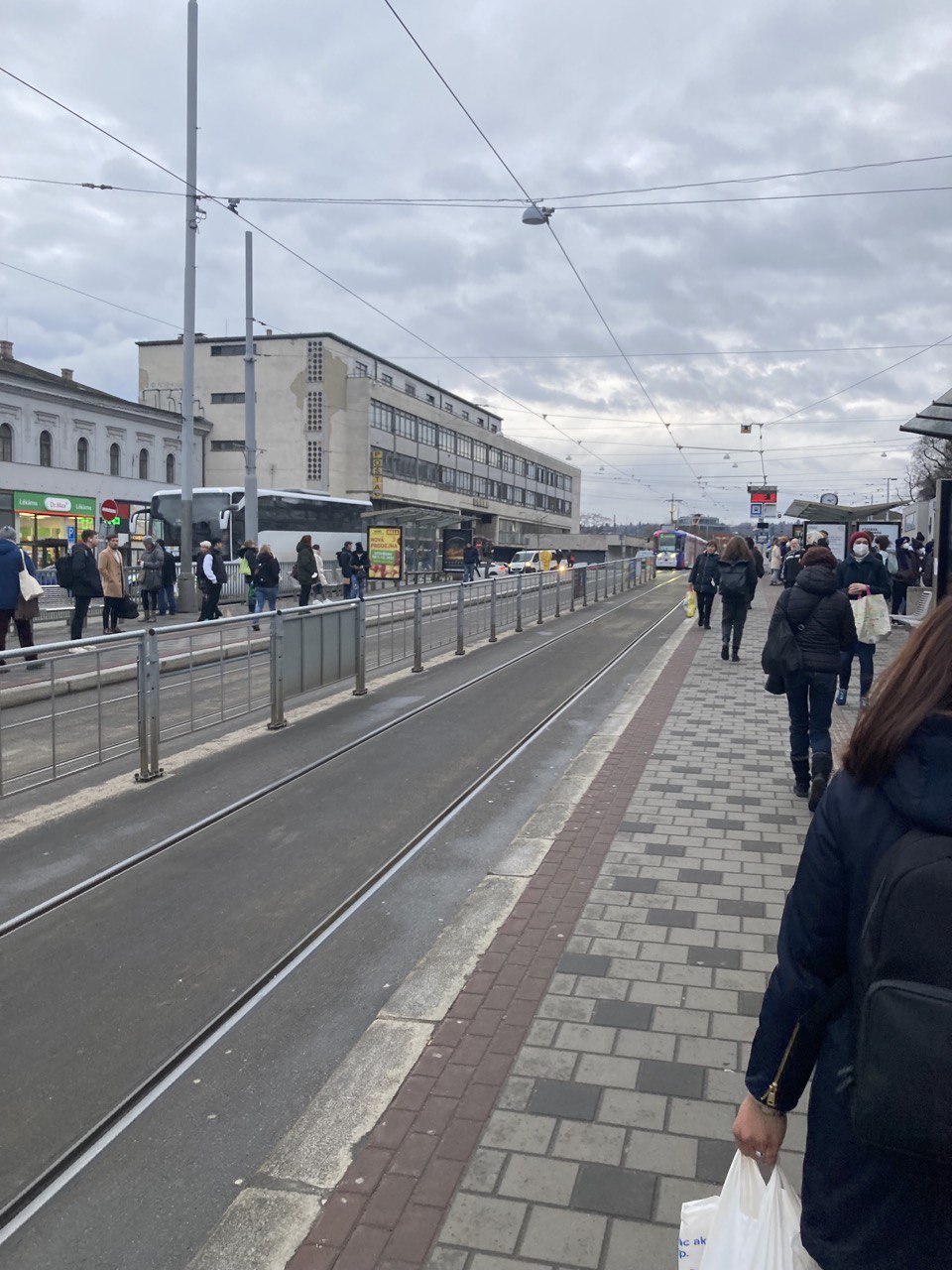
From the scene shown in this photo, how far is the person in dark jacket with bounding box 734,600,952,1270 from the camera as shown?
65.4 inches

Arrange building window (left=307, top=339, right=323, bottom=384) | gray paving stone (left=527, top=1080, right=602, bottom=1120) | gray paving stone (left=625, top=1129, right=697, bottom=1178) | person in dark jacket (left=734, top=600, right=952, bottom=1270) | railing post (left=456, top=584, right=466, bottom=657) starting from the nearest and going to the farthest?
person in dark jacket (left=734, top=600, right=952, bottom=1270), gray paving stone (left=625, top=1129, right=697, bottom=1178), gray paving stone (left=527, top=1080, right=602, bottom=1120), railing post (left=456, top=584, right=466, bottom=657), building window (left=307, top=339, right=323, bottom=384)

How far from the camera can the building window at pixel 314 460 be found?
63.6 metres

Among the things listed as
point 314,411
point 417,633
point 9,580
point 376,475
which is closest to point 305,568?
point 417,633

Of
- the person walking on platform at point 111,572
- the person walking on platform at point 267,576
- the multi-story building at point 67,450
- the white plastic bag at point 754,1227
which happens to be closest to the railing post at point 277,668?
the person walking on platform at point 111,572

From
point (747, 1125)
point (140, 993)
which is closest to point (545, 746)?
point (140, 993)

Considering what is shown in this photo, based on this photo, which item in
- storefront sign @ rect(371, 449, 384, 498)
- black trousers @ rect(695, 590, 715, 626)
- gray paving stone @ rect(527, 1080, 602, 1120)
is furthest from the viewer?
storefront sign @ rect(371, 449, 384, 498)

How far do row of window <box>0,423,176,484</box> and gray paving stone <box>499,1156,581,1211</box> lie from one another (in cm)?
4425

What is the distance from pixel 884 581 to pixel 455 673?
5.59 metres

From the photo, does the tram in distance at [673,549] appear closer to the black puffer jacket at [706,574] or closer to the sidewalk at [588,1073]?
the black puffer jacket at [706,574]

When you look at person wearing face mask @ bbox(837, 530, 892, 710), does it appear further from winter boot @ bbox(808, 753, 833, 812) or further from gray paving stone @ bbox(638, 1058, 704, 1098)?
gray paving stone @ bbox(638, 1058, 704, 1098)

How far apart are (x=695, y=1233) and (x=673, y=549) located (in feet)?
196

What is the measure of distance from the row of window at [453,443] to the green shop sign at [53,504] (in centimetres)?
2363

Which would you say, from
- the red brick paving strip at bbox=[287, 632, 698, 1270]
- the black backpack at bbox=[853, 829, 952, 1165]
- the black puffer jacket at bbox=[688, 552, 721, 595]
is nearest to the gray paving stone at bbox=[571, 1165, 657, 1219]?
the red brick paving strip at bbox=[287, 632, 698, 1270]

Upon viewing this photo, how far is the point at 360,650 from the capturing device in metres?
12.1
